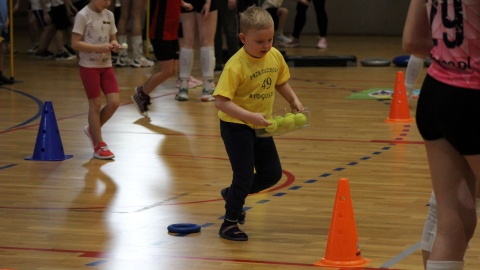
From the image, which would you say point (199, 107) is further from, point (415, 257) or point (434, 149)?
point (434, 149)

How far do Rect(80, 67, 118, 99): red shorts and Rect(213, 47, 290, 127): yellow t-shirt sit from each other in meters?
2.47

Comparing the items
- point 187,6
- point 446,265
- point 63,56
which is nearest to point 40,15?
point 63,56

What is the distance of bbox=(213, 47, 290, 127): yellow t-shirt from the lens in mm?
4879

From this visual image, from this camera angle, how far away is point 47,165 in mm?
7082

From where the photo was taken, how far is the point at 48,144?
23.9ft

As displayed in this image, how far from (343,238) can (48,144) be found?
3396mm

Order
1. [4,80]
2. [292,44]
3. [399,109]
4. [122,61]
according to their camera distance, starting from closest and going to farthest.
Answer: [399,109] < [4,80] < [122,61] < [292,44]

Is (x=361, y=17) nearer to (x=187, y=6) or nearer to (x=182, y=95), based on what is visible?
(x=182, y=95)

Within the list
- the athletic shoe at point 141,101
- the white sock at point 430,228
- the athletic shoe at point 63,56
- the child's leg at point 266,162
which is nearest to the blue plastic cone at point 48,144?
the athletic shoe at point 141,101

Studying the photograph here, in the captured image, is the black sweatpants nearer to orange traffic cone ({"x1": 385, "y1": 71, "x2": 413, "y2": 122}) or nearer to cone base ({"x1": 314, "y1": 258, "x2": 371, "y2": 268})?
cone base ({"x1": 314, "y1": 258, "x2": 371, "y2": 268})

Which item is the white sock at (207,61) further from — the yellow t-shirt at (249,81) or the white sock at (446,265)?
the white sock at (446,265)

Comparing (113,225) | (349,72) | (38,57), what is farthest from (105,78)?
(38,57)

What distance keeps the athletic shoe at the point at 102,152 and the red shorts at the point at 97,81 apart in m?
0.37

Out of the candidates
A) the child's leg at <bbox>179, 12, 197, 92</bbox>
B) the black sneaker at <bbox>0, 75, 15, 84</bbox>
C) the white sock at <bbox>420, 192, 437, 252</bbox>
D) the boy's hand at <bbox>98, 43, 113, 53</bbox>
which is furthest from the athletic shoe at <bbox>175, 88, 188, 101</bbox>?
the white sock at <bbox>420, 192, 437, 252</bbox>
